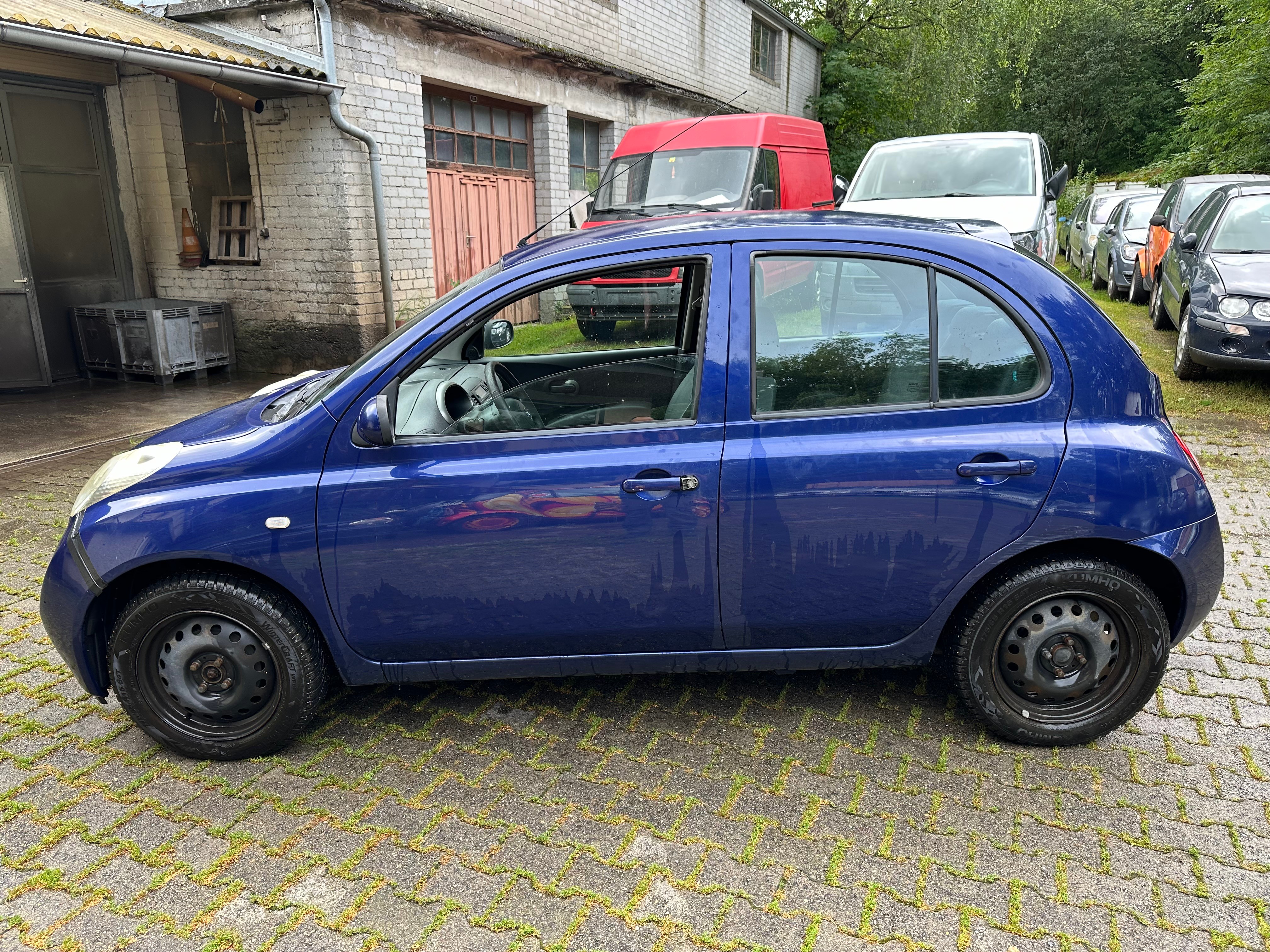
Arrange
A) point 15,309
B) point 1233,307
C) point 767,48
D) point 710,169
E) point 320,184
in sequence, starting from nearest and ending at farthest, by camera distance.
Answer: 1. point 1233,307
2. point 15,309
3. point 320,184
4. point 710,169
5. point 767,48

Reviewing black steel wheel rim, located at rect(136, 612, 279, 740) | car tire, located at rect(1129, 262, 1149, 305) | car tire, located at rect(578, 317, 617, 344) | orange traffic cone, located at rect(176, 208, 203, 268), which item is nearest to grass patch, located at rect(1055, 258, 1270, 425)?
car tire, located at rect(1129, 262, 1149, 305)

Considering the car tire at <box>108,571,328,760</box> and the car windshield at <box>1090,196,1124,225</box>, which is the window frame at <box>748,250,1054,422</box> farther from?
the car windshield at <box>1090,196,1124,225</box>

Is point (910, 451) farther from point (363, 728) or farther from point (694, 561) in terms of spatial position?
point (363, 728)

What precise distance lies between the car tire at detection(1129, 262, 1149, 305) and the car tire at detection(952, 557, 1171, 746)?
39.2ft

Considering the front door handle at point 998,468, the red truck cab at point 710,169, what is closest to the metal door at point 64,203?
the red truck cab at point 710,169

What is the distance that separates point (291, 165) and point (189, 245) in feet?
5.16

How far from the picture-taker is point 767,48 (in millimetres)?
21906

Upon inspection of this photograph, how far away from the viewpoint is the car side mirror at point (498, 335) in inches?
146

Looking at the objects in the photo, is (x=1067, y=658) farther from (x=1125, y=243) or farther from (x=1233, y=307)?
(x=1125, y=243)

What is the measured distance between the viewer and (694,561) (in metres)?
2.90

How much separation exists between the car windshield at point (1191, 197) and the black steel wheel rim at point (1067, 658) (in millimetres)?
10264

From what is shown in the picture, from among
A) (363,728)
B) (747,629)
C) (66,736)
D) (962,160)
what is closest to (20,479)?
(66,736)

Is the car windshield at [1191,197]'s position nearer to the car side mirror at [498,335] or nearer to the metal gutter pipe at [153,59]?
the metal gutter pipe at [153,59]

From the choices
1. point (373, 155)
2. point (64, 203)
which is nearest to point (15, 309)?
point (64, 203)
